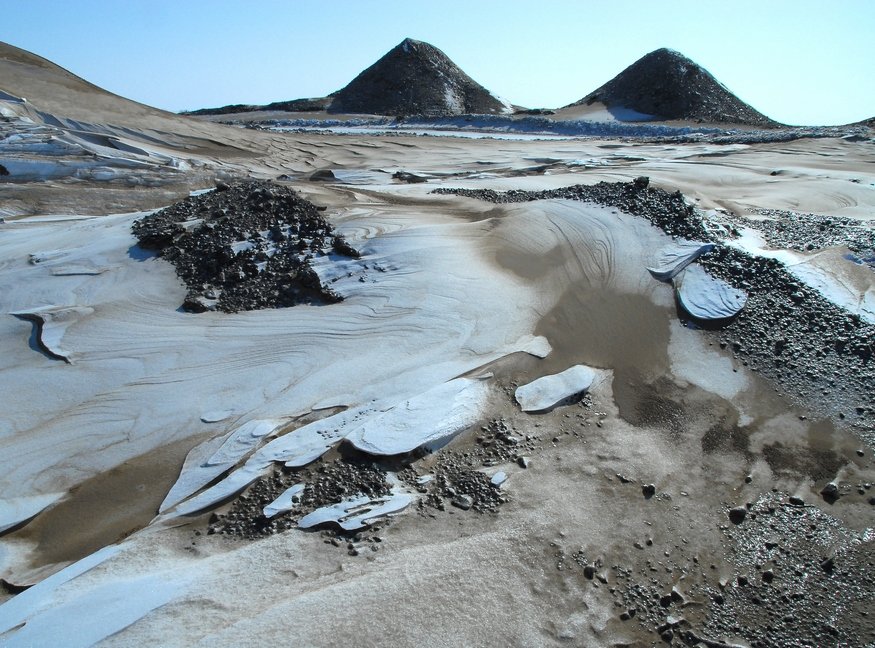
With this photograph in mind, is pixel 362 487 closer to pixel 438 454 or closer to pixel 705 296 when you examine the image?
pixel 438 454

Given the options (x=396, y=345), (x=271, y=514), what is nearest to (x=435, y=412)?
(x=396, y=345)

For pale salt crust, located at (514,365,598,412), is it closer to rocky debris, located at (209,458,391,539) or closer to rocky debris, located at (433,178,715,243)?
rocky debris, located at (209,458,391,539)

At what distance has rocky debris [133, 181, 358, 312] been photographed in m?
5.55

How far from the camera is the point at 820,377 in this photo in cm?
461

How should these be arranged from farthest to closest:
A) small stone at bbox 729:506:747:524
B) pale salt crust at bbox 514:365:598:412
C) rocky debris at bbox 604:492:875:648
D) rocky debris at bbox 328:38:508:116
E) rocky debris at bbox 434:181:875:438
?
rocky debris at bbox 328:38:508:116 < rocky debris at bbox 434:181:875:438 < pale salt crust at bbox 514:365:598:412 < small stone at bbox 729:506:747:524 < rocky debris at bbox 604:492:875:648

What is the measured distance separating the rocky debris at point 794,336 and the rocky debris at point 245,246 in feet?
12.1

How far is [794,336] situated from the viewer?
4.97 metres

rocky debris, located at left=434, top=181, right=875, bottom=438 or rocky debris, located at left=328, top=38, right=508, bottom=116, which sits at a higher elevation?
rocky debris, located at left=328, top=38, right=508, bottom=116

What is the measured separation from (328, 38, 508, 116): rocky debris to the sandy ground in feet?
67.7

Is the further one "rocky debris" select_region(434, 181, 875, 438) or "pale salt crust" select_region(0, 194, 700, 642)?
"rocky debris" select_region(434, 181, 875, 438)

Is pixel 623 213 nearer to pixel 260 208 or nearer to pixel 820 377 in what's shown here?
pixel 820 377

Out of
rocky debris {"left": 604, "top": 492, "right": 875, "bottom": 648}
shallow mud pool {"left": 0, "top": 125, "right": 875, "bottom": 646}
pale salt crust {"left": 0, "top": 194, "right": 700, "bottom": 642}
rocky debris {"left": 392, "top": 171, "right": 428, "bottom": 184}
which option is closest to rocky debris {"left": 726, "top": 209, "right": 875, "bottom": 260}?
shallow mud pool {"left": 0, "top": 125, "right": 875, "bottom": 646}

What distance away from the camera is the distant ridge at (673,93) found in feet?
73.4

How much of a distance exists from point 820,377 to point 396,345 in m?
3.46
